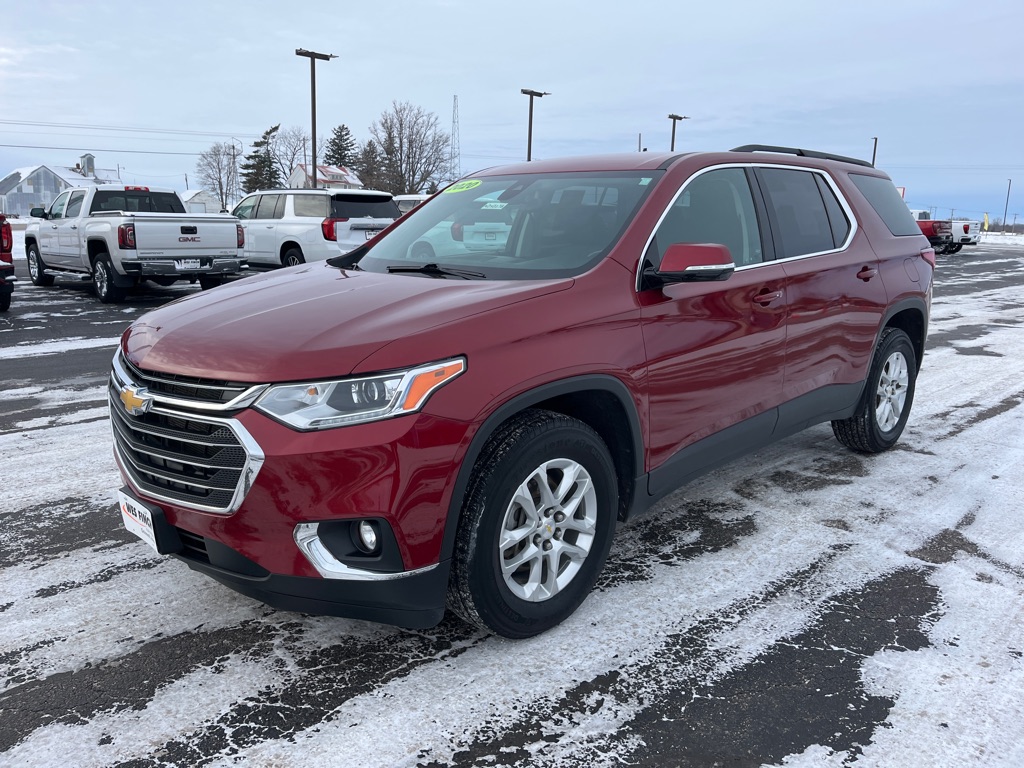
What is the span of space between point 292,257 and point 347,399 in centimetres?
1319

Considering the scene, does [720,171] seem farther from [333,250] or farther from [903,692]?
[333,250]

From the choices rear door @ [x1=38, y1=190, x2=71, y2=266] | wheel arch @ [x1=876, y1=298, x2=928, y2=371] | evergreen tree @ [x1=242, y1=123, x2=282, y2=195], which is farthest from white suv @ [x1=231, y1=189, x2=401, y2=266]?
evergreen tree @ [x1=242, y1=123, x2=282, y2=195]

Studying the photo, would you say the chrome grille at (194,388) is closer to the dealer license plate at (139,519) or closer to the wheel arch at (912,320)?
the dealer license plate at (139,519)

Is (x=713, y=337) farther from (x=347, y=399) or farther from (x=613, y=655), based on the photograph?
(x=347, y=399)

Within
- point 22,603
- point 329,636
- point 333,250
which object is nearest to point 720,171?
point 329,636

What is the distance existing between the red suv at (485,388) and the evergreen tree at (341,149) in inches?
3705

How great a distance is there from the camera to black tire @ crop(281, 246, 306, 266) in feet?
48.8

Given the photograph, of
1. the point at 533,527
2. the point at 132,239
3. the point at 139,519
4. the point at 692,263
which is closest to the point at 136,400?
the point at 139,519

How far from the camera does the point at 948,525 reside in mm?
4164

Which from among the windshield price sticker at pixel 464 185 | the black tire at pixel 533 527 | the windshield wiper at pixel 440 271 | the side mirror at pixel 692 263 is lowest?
the black tire at pixel 533 527

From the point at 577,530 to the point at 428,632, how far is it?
682mm

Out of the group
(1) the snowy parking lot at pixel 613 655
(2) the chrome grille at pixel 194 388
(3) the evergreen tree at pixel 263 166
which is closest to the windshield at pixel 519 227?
(2) the chrome grille at pixel 194 388

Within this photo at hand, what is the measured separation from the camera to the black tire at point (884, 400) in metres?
5.04

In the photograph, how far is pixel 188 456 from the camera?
2.68 m
